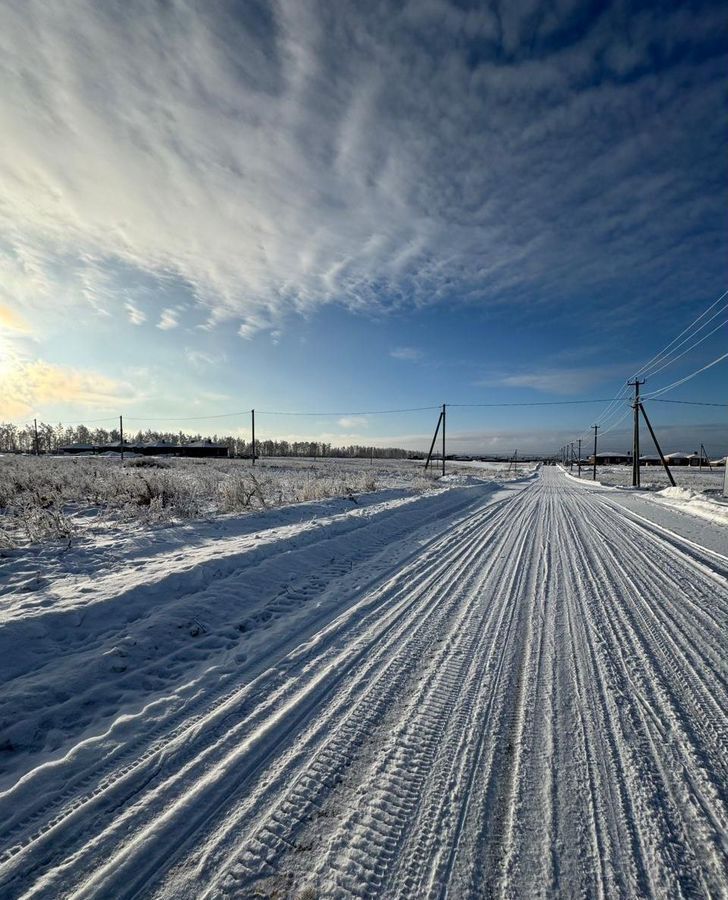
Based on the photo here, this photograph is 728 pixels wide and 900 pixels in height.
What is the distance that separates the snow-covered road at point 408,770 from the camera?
5.90 ft

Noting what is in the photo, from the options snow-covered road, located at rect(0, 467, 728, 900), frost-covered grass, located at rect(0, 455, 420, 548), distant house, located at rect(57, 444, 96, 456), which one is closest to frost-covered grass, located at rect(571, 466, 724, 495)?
frost-covered grass, located at rect(0, 455, 420, 548)

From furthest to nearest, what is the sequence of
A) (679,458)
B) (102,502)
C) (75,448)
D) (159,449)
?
(679,458) → (75,448) → (159,449) → (102,502)

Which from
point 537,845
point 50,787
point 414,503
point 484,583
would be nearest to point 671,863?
point 537,845

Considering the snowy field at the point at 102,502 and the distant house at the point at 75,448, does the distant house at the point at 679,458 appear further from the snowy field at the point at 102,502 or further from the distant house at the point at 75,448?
the distant house at the point at 75,448

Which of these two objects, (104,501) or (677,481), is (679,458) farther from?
(104,501)

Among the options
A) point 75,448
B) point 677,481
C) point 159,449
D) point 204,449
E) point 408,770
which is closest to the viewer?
point 408,770

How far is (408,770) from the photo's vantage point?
238cm

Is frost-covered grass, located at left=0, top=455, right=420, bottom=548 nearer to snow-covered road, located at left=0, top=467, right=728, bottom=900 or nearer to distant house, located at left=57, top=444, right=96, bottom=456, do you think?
snow-covered road, located at left=0, top=467, right=728, bottom=900

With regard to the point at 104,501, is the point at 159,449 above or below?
above

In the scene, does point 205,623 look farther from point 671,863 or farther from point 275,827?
point 671,863

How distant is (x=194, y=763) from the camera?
243cm

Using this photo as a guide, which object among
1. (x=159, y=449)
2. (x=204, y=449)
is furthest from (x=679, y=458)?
(x=159, y=449)

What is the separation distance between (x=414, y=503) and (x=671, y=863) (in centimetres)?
1132

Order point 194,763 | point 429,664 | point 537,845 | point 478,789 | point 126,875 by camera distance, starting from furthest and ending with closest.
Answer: point 429,664 < point 194,763 < point 478,789 < point 537,845 < point 126,875
